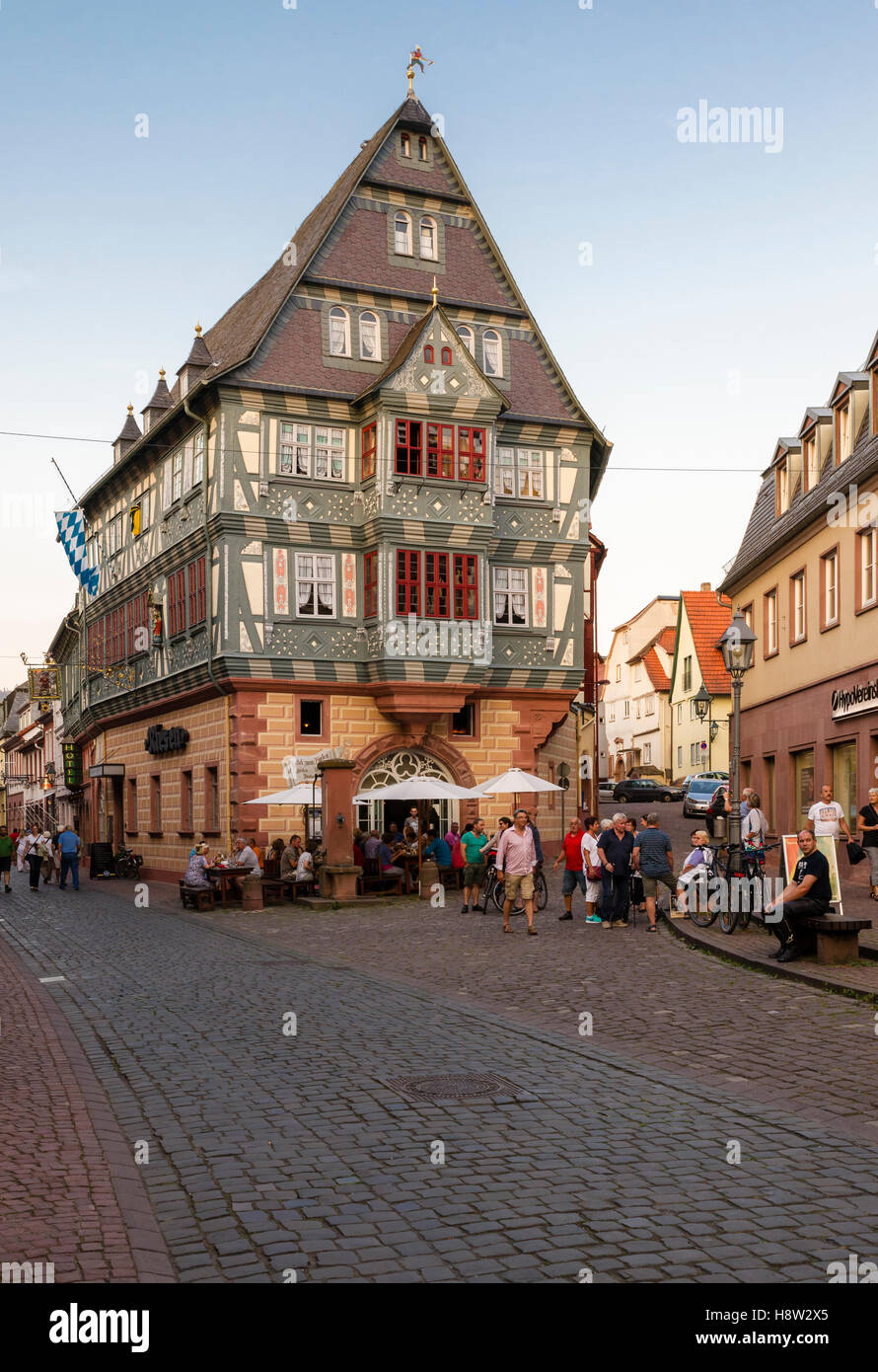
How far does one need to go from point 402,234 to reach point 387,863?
16.1 m

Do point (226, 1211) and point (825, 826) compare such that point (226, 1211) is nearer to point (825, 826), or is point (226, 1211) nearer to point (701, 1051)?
point (701, 1051)

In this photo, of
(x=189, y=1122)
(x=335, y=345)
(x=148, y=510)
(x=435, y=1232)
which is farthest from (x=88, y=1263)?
(x=148, y=510)

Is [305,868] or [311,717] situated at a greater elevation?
[311,717]

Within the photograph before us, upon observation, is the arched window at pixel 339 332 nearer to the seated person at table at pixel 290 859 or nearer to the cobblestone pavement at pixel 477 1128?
the seated person at table at pixel 290 859

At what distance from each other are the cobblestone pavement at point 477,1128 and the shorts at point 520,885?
420 centimetres

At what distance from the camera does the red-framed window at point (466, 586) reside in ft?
111

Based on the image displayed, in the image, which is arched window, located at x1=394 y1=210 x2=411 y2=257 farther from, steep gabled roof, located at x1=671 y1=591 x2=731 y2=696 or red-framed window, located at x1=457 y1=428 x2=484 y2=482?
steep gabled roof, located at x1=671 y1=591 x2=731 y2=696

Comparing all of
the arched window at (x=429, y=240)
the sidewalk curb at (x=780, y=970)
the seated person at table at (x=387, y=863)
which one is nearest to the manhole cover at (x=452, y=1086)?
the sidewalk curb at (x=780, y=970)

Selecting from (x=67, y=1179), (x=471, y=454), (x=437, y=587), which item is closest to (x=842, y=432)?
(x=471, y=454)

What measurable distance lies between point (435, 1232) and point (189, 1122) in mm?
2812

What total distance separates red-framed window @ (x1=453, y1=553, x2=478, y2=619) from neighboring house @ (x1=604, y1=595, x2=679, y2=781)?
5009cm

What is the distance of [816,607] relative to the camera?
30.6 meters

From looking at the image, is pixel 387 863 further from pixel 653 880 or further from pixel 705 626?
pixel 705 626

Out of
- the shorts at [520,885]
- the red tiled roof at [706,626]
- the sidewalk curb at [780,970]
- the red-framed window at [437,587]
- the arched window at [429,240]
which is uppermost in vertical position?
the arched window at [429,240]
